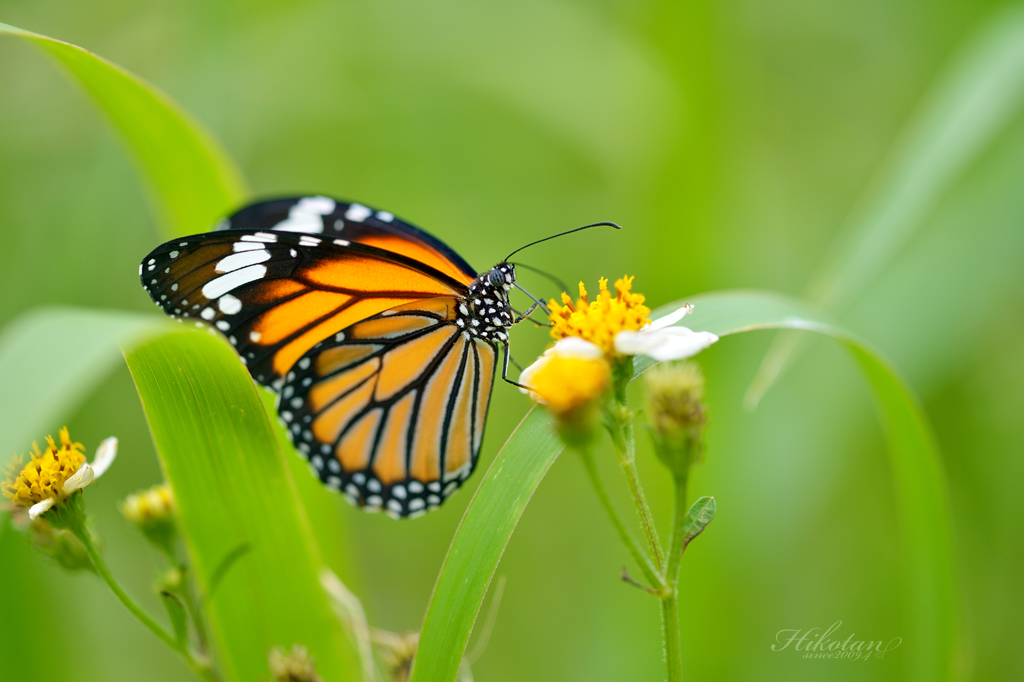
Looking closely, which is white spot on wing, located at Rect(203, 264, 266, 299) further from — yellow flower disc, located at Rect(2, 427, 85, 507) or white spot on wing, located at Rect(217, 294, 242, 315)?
yellow flower disc, located at Rect(2, 427, 85, 507)

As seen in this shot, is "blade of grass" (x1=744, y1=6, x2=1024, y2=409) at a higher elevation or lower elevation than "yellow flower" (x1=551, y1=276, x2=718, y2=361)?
higher

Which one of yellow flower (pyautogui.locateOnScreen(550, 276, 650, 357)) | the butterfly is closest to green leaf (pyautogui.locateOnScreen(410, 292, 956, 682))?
yellow flower (pyautogui.locateOnScreen(550, 276, 650, 357))

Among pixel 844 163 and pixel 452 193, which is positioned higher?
pixel 844 163

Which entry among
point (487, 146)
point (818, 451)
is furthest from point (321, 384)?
point (487, 146)

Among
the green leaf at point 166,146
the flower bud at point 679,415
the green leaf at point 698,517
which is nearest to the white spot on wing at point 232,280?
the green leaf at point 166,146

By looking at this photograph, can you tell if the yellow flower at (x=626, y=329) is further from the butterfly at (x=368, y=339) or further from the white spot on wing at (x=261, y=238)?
the white spot on wing at (x=261, y=238)

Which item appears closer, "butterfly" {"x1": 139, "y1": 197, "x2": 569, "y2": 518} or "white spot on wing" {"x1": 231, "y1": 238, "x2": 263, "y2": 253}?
"white spot on wing" {"x1": 231, "y1": 238, "x2": 263, "y2": 253}

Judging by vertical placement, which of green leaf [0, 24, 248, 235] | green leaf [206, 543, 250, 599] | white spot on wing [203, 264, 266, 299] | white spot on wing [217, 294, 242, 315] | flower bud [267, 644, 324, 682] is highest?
green leaf [0, 24, 248, 235]

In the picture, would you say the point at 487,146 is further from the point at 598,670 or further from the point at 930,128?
the point at 598,670
